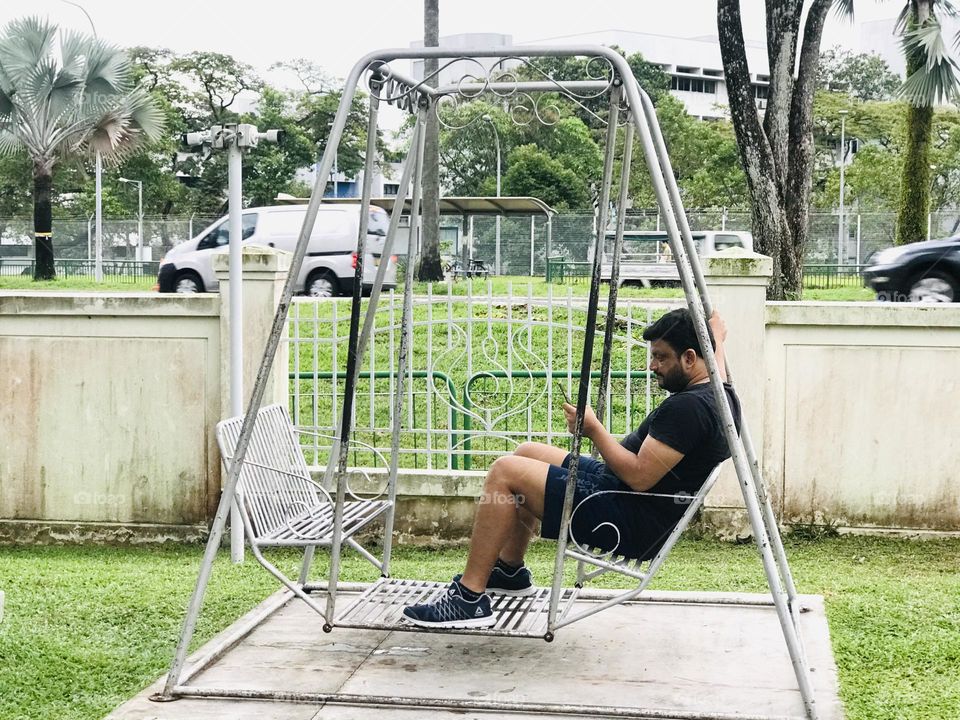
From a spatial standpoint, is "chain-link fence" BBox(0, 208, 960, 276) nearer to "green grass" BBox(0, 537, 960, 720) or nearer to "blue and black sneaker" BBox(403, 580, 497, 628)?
"green grass" BBox(0, 537, 960, 720)

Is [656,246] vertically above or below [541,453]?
above

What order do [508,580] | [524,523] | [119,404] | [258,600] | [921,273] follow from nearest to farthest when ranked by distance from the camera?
[524,523] → [508,580] → [258,600] → [119,404] → [921,273]

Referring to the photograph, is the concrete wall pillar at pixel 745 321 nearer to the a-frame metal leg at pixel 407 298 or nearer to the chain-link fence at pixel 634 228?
Answer: the a-frame metal leg at pixel 407 298

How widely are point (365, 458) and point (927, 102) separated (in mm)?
15468

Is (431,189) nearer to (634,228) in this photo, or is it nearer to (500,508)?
(634,228)

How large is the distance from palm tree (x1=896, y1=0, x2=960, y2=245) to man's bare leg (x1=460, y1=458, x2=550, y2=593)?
17812 millimetres

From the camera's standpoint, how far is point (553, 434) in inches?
308

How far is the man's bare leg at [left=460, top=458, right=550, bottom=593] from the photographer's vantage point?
4613 millimetres

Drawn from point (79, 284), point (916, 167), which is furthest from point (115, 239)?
point (916, 167)

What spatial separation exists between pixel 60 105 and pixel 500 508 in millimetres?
28583

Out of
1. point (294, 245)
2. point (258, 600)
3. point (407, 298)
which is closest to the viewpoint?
point (407, 298)

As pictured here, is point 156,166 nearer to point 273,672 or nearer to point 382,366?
point 382,366

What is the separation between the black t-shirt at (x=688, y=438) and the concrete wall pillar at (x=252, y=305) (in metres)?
3.71

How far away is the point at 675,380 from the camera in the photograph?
15.2 feet
